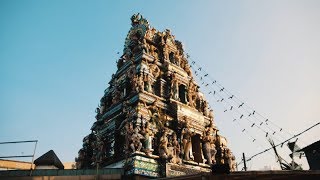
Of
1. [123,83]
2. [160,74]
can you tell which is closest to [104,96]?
[123,83]

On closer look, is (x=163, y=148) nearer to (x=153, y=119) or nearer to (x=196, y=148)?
(x=153, y=119)

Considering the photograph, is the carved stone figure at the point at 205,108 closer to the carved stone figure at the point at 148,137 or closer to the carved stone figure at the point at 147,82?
the carved stone figure at the point at 147,82

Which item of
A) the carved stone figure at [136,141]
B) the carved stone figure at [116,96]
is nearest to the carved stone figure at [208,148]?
the carved stone figure at [136,141]

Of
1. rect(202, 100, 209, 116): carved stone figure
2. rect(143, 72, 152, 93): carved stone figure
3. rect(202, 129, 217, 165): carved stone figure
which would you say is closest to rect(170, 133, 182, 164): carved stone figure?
rect(202, 129, 217, 165): carved stone figure

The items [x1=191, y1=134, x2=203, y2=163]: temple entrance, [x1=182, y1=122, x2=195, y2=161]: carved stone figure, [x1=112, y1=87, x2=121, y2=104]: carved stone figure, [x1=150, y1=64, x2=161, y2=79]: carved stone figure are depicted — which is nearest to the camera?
[x1=182, y1=122, x2=195, y2=161]: carved stone figure

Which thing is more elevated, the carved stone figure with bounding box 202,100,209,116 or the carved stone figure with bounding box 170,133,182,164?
the carved stone figure with bounding box 202,100,209,116

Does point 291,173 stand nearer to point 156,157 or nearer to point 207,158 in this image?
point 156,157

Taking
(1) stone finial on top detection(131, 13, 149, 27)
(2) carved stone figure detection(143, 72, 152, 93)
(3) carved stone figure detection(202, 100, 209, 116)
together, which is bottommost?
(3) carved stone figure detection(202, 100, 209, 116)

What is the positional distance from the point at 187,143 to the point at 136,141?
Result: 4.50m

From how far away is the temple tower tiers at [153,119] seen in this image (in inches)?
758

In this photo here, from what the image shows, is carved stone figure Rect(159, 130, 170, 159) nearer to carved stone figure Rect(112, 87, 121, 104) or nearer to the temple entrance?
the temple entrance

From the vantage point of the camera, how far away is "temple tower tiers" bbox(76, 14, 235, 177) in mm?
19266

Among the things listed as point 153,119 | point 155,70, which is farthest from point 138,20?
point 153,119

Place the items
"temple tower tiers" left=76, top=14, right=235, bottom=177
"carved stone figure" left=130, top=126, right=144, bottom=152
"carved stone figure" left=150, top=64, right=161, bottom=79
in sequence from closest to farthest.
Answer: "carved stone figure" left=130, top=126, right=144, bottom=152
"temple tower tiers" left=76, top=14, right=235, bottom=177
"carved stone figure" left=150, top=64, right=161, bottom=79
